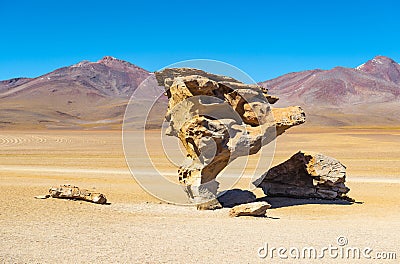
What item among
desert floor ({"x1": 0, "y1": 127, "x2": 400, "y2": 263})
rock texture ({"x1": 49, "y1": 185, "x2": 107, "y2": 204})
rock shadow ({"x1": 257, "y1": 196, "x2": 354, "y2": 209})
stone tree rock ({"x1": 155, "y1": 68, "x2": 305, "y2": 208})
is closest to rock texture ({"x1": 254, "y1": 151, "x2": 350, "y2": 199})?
rock shadow ({"x1": 257, "y1": 196, "x2": 354, "y2": 209})

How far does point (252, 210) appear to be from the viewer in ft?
47.6

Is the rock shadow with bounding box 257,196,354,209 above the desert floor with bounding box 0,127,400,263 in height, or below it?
above

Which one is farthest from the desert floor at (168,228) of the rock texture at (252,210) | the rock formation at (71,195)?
the rock formation at (71,195)

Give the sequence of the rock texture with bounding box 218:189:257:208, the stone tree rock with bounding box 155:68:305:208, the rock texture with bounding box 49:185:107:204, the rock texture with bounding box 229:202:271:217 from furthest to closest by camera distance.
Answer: the rock texture with bounding box 218:189:257:208 → the stone tree rock with bounding box 155:68:305:208 → the rock texture with bounding box 49:185:107:204 → the rock texture with bounding box 229:202:271:217

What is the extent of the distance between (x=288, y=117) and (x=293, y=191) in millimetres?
3539

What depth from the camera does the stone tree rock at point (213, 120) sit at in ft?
53.2

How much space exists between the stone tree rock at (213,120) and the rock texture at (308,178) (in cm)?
212

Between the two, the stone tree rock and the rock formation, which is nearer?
the rock formation

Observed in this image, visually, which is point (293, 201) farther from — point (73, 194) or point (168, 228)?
point (73, 194)

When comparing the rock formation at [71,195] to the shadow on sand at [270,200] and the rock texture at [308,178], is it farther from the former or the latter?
the rock texture at [308,178]

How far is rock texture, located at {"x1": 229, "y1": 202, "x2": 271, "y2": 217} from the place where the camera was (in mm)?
14516

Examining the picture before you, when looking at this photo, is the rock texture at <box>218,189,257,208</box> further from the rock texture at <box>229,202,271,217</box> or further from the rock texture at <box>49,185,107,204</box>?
the rock texture at <box>49,185,107,204</box>

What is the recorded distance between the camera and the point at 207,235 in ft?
37.1

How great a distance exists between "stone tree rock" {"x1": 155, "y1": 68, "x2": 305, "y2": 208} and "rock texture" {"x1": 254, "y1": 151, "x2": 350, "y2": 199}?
212 cm
